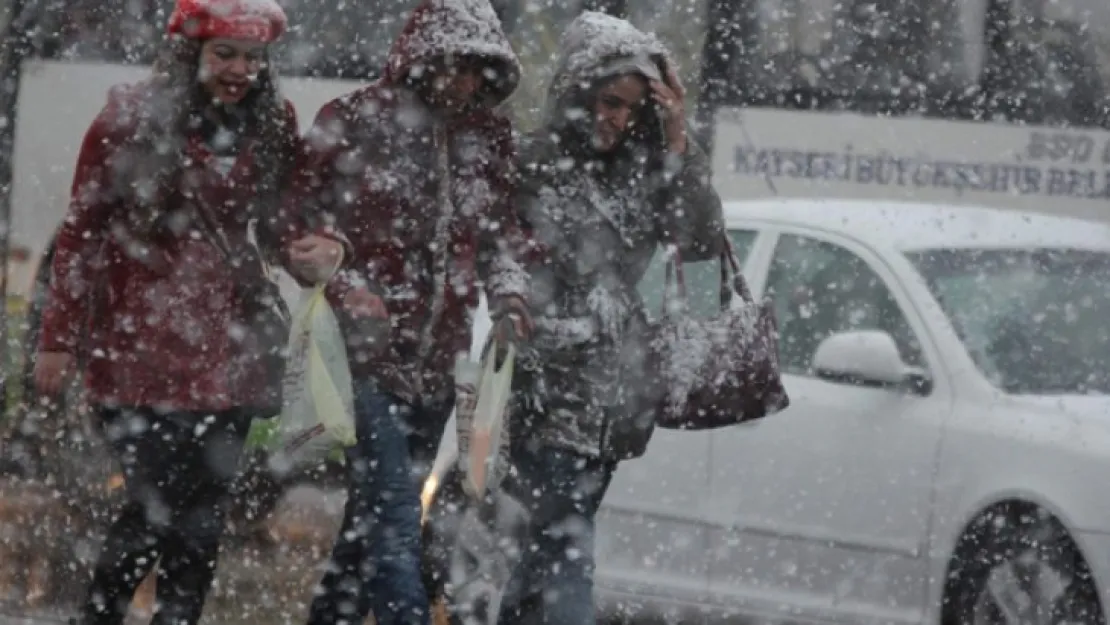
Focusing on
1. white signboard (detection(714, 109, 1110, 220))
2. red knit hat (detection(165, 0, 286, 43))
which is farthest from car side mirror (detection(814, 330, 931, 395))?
white signboard (detection(714, 109, 1110, 220))

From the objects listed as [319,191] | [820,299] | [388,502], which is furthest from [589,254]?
[820,299]

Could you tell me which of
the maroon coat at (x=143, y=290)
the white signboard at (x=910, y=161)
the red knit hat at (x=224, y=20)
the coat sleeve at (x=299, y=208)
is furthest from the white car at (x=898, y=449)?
the white signboard at (x=910, y=161)

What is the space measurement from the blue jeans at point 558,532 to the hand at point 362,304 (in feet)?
1.72

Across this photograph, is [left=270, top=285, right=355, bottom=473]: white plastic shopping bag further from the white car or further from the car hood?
the car hood

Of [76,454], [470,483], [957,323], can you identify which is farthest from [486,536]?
[76,454]

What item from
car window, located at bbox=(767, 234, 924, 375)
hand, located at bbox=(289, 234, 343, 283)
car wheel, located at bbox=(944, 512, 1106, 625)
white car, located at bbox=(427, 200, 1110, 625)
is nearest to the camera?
hand, located at bbox=(289, 234, 343, 283)

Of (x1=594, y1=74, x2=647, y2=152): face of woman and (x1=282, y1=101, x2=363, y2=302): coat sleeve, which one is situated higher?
(x1=594, y1=74, x2=647, y2=152): face of woman

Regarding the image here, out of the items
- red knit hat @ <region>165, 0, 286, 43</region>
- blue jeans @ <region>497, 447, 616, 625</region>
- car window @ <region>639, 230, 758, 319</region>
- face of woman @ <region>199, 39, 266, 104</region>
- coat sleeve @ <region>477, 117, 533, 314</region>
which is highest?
red knit hat @ <region>165, 0, 286, 43</region>

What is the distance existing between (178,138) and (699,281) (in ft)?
8.92

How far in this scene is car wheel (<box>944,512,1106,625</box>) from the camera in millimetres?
7156

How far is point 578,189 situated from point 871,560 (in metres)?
1.95

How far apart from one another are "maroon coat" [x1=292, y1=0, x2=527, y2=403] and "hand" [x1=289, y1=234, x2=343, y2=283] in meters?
0.09

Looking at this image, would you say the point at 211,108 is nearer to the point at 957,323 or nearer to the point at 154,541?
the point at 154,541

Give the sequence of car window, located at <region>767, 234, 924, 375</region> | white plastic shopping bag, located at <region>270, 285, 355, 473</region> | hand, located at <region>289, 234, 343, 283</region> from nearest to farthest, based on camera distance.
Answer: hand, located at <region>289, 234, 343, 283</region>, white plastic shopping bag, located at <region>270, 285, 355, 473</region>, car window, located at <region>767, 234, 924, 375</region>
